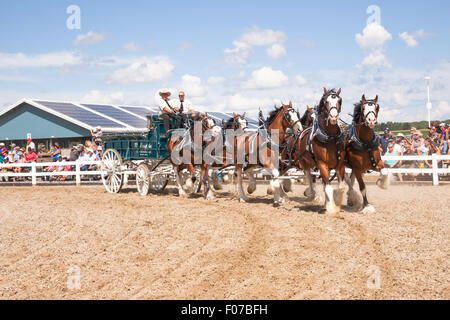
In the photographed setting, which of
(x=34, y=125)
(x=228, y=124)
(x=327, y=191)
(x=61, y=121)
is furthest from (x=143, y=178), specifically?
(x=34, y=125)

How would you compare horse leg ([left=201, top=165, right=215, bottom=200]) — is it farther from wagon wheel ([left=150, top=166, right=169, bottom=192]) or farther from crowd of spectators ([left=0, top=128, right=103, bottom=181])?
crowd of spectators ([left=0, top=128, right=103, bottom=181])

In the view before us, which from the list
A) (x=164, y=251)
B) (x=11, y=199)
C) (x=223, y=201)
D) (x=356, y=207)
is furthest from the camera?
(x=11, y=199)

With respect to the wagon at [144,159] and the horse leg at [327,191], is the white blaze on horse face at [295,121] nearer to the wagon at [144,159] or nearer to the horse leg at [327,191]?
the horse leg at [327,191]

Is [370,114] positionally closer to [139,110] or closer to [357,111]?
[357,111]

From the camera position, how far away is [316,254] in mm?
6453

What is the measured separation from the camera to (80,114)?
26.8m

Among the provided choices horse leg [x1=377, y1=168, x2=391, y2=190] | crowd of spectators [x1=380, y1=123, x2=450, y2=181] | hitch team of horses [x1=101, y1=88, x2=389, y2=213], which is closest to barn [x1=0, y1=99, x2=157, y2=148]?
hitch team of horses [x1=101, y1=88, x2=389, y2=213]

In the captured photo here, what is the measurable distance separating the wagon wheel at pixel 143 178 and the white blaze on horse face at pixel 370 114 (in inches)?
275

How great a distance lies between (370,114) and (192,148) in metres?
5.27

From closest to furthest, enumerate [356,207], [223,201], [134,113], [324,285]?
[324,285]
[356,207]
[223,201]
[134,113]

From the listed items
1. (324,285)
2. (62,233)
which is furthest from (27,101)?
(324,285)

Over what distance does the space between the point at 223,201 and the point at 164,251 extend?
5335mm
